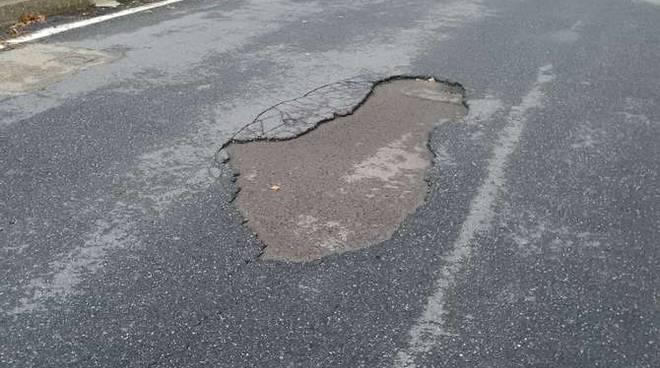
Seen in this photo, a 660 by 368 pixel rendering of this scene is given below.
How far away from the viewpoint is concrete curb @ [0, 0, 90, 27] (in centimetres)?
770

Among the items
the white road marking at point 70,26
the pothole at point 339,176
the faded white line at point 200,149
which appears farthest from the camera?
the white road marking at point 70,26

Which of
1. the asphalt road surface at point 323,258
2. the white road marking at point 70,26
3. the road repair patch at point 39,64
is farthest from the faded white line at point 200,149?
the white road marking at point 70,26

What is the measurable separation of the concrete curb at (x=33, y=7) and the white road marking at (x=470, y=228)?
603cm

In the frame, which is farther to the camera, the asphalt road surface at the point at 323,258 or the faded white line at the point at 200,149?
the faded white line at the point at 200,149

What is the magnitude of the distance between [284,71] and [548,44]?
3632 millimetres

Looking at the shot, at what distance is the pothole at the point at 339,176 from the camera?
3781mm

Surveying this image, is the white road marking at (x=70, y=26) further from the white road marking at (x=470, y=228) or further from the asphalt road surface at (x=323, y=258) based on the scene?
the white road marking at (x=470, y=228)

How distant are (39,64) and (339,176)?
378cm

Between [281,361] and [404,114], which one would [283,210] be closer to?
[281,361]

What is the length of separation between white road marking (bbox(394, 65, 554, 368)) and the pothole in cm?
40

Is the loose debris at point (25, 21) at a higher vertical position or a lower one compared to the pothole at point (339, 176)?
higher

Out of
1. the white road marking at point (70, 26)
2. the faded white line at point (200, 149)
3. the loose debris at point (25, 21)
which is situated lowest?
the faded white line at point (200, 149)

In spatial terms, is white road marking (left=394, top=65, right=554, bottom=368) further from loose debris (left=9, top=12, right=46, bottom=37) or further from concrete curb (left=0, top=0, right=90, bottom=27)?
concrete curb (left=0, top=0, right=90, bottom=27)

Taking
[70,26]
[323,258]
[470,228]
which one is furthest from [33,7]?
[470,228]
